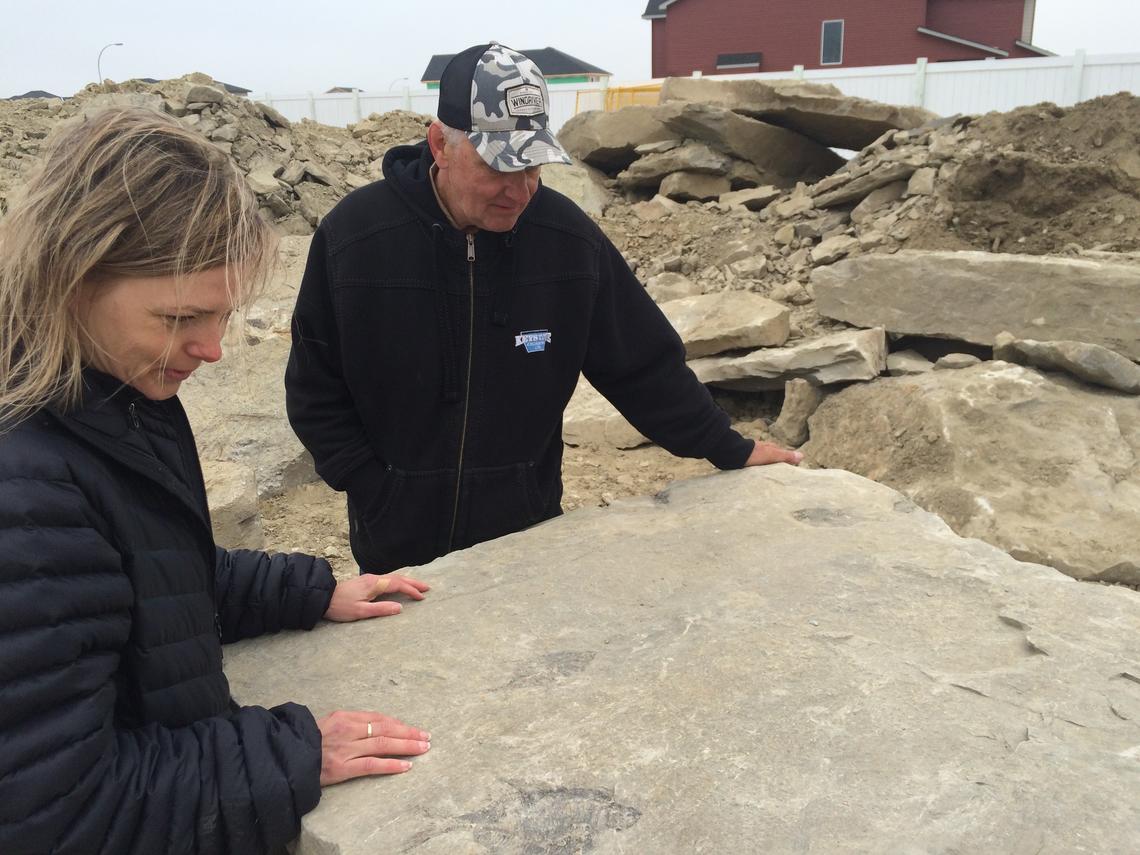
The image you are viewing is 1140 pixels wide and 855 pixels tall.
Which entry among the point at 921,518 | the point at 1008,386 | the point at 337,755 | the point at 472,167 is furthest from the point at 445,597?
the point at 1008,386

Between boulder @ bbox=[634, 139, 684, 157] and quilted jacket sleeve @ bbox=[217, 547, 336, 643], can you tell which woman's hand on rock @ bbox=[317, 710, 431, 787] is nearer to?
quilted jacket sleeve @ bbox=[217, 547, 336, 643]

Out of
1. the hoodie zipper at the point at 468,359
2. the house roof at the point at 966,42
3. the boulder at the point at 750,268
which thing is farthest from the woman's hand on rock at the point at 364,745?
the house roof at the point at 966,42

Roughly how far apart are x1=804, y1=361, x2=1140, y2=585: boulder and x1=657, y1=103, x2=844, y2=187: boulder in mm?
5204

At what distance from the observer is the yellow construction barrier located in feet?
51.9

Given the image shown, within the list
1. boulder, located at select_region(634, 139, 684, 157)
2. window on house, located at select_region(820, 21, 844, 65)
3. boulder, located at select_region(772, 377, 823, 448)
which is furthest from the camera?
window on house, located at select_region(820, 21, 844, 65)

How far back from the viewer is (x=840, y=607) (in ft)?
6.30

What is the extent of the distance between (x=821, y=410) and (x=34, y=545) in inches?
182

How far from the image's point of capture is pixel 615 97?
16.1 meters

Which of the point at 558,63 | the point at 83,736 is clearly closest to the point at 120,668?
the point at 83,736

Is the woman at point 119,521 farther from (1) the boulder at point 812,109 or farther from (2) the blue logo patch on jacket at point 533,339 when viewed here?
(1) the boulder at point 812,109

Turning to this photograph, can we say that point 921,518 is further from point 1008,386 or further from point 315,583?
point 1008,386

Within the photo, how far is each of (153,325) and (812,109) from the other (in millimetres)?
8986

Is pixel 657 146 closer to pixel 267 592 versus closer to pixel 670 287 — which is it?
pixel 670 287

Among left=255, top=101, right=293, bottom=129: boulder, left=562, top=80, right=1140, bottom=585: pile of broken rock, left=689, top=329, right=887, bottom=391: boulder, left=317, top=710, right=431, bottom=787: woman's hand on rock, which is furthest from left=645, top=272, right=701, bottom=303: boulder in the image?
left=317, top=710, right=431, bottom=787: woman's hand on rock
